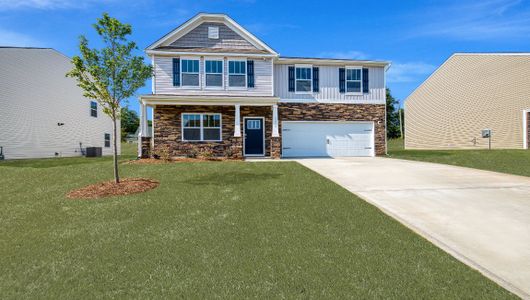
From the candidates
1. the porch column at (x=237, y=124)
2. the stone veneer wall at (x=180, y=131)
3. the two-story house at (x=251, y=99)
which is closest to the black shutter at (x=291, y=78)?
the two-story house at (x=251, y=99)

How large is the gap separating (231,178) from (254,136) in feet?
26.3

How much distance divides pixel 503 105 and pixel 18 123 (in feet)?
115

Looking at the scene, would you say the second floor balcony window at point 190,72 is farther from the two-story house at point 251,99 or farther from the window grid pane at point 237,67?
the window grid pane at point 237,67

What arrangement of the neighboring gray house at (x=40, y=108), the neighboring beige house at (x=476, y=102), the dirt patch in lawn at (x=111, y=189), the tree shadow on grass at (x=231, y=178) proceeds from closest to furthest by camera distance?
the dirt patch in lawn at (x=111, y=189)
the tree shadow on grass at (x=231, y=178)
the neighboring gray house at (x=40, y=108)
the neighboring beige house at (x=476, y=102)

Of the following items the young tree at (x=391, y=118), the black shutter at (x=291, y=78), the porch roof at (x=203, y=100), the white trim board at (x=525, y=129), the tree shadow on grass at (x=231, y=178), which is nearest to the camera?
the tree shadow on grass at (x=231, y=178)

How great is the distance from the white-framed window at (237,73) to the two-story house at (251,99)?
6cm

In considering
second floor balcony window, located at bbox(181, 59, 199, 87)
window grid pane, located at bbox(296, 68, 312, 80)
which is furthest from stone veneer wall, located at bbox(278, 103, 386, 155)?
second floor balcony window, located at bbox(181, 59, 199, 87)

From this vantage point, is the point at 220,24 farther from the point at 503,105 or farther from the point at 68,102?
the point at 503,105

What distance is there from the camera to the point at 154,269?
368cm

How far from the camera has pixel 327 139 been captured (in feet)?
59.2

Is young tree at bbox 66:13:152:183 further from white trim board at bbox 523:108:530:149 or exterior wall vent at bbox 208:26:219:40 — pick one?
white trim board at bbox 523:108:530:149

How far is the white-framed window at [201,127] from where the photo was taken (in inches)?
653

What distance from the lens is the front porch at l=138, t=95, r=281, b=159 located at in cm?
1564

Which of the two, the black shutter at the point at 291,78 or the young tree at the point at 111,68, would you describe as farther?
the black shutter at the point at 291,78
